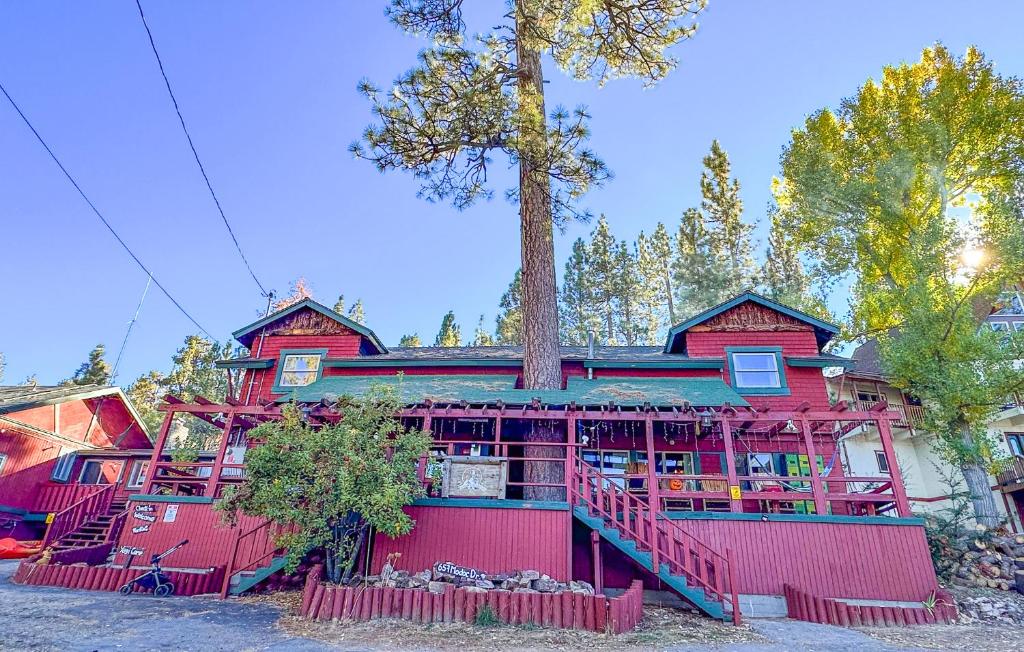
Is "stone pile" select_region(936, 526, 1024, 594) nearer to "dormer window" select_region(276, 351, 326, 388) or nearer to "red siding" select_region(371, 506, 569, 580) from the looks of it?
"red siding" select_region(371, 506, 569, 580)

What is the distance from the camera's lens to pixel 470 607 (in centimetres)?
737

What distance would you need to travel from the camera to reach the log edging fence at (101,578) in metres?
9.59

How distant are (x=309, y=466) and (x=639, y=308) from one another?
3109 centimetres

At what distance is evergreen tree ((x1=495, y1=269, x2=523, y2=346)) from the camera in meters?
38.4

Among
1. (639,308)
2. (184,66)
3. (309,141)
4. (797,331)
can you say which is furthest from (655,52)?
(639,308)

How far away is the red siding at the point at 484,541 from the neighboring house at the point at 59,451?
40.3 feet

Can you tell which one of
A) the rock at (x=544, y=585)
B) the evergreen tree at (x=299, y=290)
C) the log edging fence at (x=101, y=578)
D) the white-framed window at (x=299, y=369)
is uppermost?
the evergreen tree at (x=299, y=290)

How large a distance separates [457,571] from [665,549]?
3.81 m

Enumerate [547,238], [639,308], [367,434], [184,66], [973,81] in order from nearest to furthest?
[367,434] < [184,66] < [547,238] < [973,81] < [639,308]

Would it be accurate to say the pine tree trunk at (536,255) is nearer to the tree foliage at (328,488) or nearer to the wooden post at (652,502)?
the wooden post at (652,502)

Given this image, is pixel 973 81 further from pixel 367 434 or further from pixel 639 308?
pixel 367 434

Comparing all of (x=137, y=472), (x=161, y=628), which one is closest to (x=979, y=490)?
(x=161, y=628)

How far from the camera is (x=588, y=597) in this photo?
7.20 m

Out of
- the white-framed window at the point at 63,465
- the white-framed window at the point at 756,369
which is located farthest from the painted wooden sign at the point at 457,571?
the white-framed window at the point at 63,465
